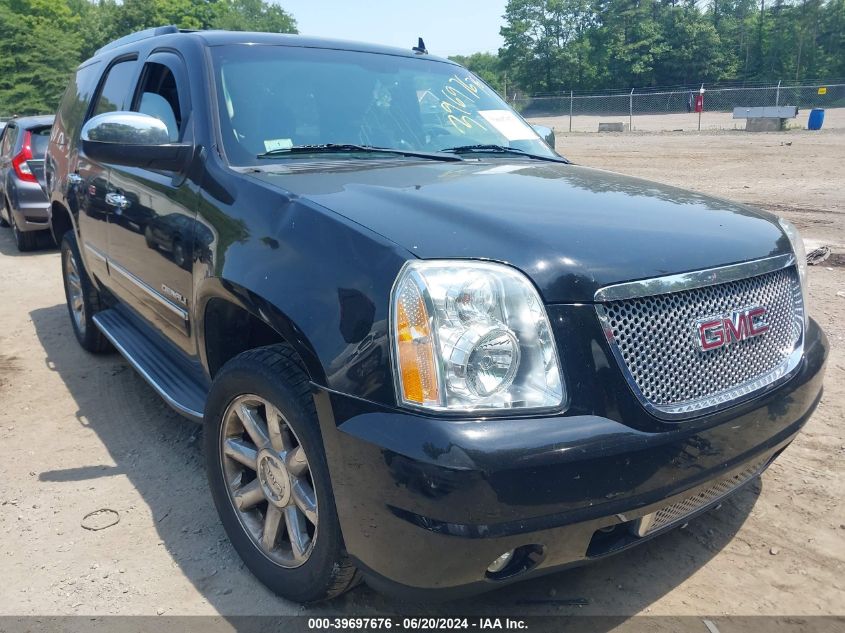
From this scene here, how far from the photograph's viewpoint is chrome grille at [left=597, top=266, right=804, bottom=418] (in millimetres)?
2039

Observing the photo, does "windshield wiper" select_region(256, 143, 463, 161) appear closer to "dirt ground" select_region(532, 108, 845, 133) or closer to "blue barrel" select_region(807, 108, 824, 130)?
"blue barrel" select_region(807, 108, 824, 130)

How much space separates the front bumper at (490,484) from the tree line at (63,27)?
1736 centimetres

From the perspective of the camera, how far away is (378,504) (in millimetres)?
1950

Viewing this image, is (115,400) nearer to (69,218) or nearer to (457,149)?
(69,218)

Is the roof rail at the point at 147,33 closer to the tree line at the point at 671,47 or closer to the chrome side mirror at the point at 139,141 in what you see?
the chrome side mirror at the point at 139,141

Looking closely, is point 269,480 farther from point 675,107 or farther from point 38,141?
point 675,107

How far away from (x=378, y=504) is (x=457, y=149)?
2.00m

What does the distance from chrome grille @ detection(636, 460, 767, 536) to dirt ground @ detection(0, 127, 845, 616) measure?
0.44 meters

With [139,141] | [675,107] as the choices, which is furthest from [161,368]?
[675,107]

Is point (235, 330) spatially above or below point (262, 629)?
above

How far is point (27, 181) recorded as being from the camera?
356 inches

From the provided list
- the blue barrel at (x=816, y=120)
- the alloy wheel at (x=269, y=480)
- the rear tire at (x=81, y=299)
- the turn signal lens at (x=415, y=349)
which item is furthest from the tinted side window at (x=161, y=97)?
the blue barrel at (x=816, y=120)

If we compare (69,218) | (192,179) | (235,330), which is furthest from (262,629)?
(69,218)

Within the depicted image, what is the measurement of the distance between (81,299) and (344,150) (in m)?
2.94
